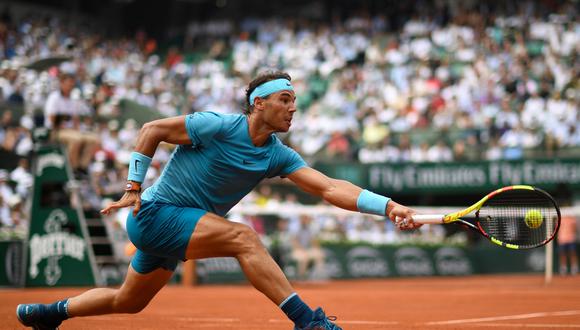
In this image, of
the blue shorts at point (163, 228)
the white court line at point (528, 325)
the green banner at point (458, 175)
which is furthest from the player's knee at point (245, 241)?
the green banner at point (458, 175)

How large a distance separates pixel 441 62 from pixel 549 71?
3537 millimetres

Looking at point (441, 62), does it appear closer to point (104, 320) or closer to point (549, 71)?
point (549, 71)

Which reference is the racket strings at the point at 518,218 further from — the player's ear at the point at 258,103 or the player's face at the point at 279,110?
the player's ear at the point at 258,103

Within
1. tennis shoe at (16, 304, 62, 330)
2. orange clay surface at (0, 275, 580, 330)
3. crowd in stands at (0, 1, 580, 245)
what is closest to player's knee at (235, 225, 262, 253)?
tennis shoe at (16, 304, 62, 330)

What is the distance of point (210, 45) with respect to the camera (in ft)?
125

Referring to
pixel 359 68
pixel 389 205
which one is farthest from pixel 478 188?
pixel 389 205

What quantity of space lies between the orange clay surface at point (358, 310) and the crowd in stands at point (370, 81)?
655 cm

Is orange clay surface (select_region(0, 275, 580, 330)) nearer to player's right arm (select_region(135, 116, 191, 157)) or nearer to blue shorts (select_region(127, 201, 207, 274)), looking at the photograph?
blue shorts (select_region(127, 201, 207, 274))

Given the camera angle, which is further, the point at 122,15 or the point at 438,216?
the point at 122,15

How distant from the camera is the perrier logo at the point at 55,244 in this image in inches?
631

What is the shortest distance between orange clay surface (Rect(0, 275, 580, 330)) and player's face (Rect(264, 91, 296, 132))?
2731 mm

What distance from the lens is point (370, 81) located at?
103ft

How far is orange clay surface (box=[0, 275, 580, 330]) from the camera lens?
9.18 meters

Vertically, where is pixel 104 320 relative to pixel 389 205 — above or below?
below
